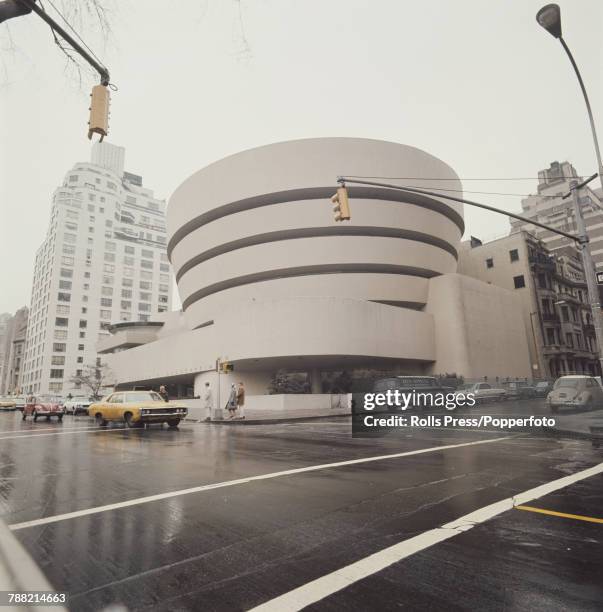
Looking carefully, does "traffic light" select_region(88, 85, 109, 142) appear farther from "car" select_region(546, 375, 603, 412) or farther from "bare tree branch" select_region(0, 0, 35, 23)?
"car" select_region(546, 375, 603, 412)

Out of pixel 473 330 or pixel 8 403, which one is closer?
pixel 473 330

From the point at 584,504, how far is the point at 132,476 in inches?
272

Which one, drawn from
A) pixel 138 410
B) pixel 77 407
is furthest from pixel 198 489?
pixel 77 407

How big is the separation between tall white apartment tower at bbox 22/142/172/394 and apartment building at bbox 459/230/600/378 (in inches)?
2882

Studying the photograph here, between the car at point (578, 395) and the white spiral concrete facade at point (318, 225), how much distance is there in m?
22.0

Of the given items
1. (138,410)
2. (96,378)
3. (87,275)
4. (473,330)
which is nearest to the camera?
(138,410)

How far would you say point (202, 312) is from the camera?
46.0 m

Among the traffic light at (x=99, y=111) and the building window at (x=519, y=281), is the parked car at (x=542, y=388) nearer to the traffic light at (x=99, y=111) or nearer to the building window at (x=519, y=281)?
the building window at (x=519, y=281)

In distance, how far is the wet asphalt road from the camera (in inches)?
114

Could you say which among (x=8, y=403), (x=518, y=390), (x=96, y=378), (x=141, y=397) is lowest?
(x=518, y=390)

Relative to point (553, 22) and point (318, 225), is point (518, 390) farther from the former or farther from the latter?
point (553, 22)

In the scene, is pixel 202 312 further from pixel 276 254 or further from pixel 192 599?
pixel 192 599

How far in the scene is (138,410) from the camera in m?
17.7

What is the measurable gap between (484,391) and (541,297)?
92.5 ft
